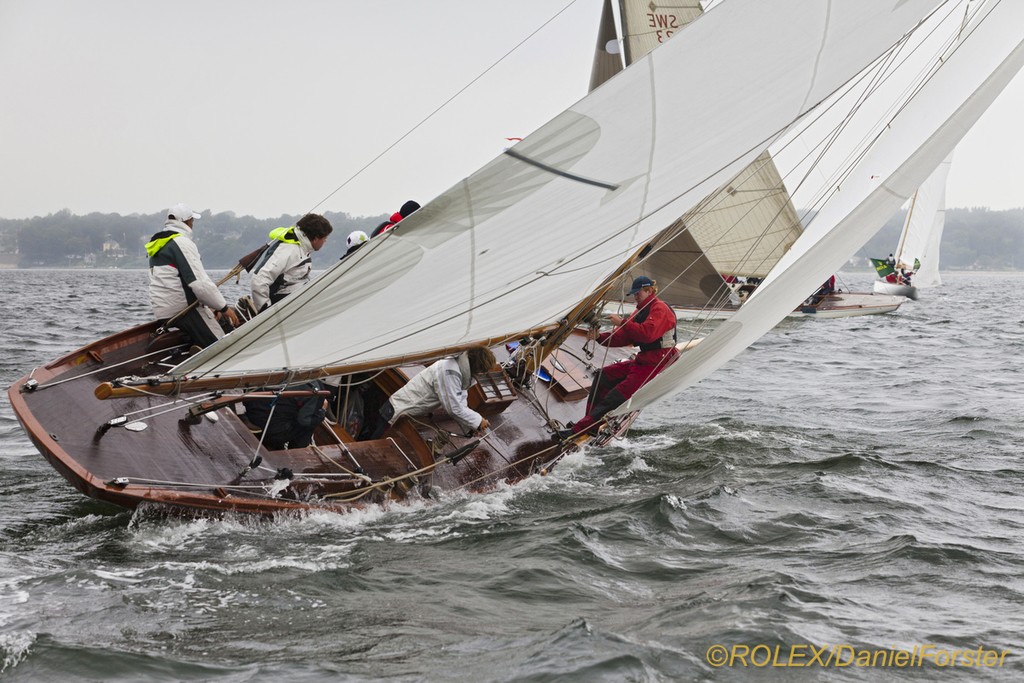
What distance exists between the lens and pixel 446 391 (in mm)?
7070

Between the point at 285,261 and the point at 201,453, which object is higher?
the point at 285,261

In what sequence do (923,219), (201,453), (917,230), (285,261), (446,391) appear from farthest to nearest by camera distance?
1. (917,230)
2. (923,219)
3. (285,261)
4. (446,391)
5. (201,453)

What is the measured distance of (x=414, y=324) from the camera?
5.97m

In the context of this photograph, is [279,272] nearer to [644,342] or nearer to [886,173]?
[644,342]

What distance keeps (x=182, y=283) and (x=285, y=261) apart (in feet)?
2.45

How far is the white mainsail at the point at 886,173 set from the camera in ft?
22.9

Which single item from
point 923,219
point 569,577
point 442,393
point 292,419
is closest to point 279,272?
point 292,419

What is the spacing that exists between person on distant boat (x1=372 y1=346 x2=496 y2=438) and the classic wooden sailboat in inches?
6.3

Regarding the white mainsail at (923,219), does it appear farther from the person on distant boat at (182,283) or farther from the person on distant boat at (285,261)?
the person on distant boat at (182,283)

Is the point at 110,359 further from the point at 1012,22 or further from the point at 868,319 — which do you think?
the point at 868,319

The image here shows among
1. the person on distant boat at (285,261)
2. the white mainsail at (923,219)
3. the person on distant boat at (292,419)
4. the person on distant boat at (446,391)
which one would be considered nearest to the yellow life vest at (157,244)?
the person on distant boat at (285,261)

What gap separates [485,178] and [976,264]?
501ft

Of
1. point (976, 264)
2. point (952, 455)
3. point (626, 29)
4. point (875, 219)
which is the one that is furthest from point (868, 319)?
point (976, 264)

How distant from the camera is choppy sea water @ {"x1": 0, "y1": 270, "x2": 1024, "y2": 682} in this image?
4.44 meters
